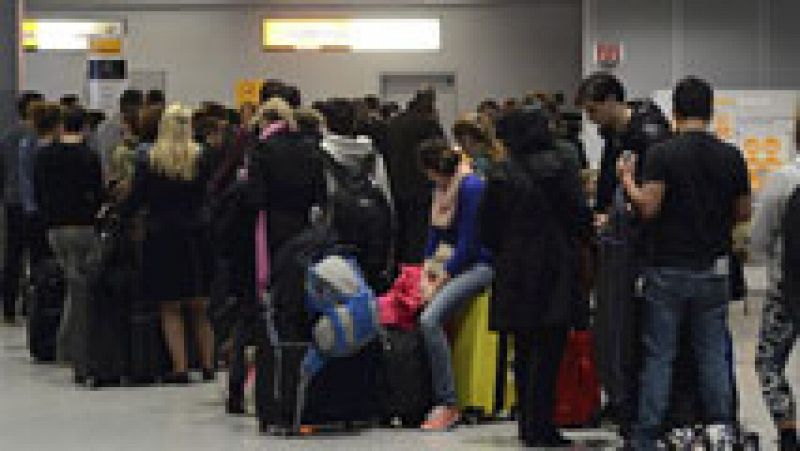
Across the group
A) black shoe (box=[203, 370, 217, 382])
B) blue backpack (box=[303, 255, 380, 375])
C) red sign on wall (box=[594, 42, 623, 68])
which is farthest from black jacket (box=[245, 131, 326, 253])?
red sign on wall (box=[594, 42, 623, 68])

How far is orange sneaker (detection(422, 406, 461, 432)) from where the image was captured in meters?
8.71

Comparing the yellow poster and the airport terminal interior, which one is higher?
the yellow poster

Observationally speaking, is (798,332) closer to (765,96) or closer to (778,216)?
(778,216)

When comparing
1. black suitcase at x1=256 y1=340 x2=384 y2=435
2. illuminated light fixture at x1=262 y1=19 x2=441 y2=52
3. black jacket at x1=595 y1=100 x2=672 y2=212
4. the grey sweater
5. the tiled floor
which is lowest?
the tiled floor

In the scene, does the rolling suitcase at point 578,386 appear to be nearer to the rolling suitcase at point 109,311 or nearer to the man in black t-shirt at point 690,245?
the man in black t-shirt at point 690,245

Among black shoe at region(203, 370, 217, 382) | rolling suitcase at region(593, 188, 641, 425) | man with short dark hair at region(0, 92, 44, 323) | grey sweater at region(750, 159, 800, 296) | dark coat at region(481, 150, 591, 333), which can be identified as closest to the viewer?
grey sweater at region(750, 159, 800, 296)

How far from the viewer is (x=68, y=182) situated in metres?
11.1

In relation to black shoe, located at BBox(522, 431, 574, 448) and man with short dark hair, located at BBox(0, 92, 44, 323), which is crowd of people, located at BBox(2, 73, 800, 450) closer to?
black shoe, located at BBox(522, 431, 574, 448)

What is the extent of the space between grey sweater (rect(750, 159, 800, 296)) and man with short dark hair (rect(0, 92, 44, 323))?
23.6ft

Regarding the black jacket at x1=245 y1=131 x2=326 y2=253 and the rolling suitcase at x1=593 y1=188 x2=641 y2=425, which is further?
the black jacket at x1=245 y1=131 x2=326 y2=253

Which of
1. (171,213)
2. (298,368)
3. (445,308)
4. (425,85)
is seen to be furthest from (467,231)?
(425,85)

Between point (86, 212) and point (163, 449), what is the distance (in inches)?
126

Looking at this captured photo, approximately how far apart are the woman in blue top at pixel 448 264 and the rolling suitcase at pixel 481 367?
0.36 ft

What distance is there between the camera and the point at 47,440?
8570mm
